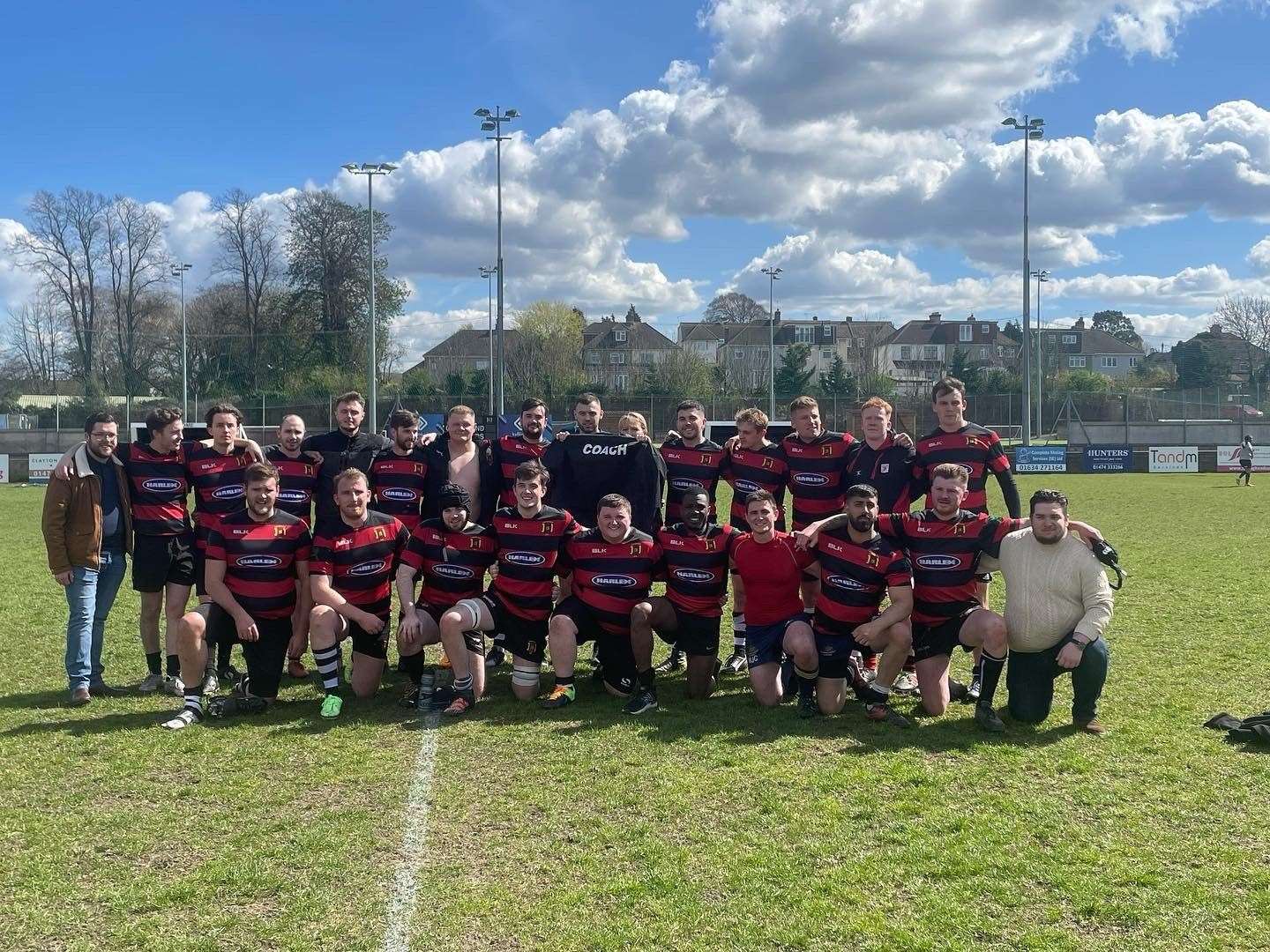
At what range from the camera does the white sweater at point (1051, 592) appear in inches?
220

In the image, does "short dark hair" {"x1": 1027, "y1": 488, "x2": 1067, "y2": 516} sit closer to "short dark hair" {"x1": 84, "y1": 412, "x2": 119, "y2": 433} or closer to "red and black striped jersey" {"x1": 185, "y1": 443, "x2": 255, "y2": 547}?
"red and black striped jersey" {"x1": 185, "y1": 443, "x2": 255, "y2": 547}

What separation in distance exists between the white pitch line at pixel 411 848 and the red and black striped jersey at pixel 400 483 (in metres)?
1.88

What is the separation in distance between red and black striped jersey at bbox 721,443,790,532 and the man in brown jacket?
13.8 feet

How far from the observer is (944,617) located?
5980 millimetres

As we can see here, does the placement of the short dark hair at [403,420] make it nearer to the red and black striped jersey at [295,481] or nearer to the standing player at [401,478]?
the standing player at [401,478]

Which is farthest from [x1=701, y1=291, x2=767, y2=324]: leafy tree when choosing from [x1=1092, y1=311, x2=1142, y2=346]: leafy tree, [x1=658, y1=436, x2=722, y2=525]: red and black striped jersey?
[x1=658, y1=436, x2=722, y2=525]: red and black striped jersey

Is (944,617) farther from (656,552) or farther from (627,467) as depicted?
(627,467)

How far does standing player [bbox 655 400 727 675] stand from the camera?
7312mm

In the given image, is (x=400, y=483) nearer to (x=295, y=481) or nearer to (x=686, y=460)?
(x=295, y=481)

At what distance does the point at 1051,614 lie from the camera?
18.5ft

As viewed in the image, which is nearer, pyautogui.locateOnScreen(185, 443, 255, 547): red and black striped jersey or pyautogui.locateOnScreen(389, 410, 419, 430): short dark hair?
pyautogui.locateOnScreen(185, 443, 255, 547): red and black striped jersey

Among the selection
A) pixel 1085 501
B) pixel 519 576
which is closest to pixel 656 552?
pixel 519 576

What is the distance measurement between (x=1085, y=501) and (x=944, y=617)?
1674 cm

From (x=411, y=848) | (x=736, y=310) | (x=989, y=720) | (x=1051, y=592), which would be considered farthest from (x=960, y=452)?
(x=736, y=310)
